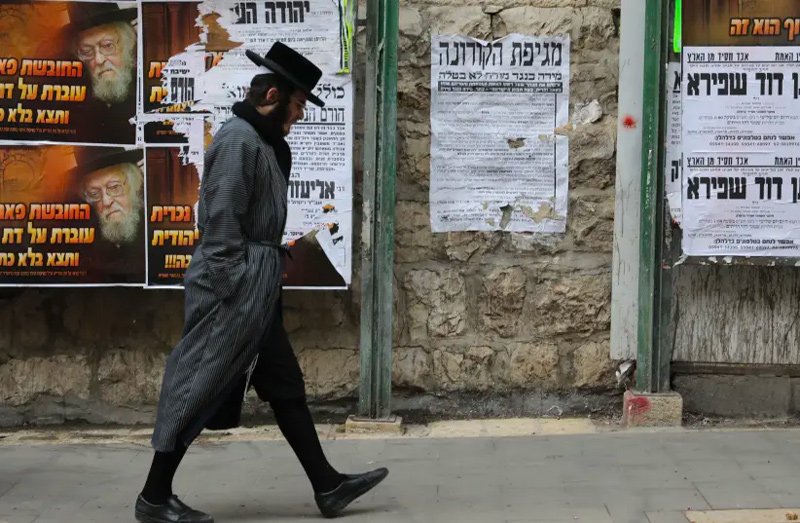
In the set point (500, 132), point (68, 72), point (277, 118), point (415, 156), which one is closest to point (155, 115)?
point (68, 72)

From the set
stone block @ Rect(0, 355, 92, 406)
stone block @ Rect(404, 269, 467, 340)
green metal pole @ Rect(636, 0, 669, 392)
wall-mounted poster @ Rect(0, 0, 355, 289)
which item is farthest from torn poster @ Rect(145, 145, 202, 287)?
green metal pole @ Rect(636, 0, 669, 392)

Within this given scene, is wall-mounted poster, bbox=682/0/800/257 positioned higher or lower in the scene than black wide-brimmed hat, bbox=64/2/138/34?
lower

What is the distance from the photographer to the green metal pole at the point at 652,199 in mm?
5758

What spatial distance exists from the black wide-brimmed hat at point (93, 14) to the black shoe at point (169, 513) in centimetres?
283

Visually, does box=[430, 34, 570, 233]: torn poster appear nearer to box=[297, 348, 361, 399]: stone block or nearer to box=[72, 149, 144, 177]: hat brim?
box=[297, 348, 361, 399]: stone block

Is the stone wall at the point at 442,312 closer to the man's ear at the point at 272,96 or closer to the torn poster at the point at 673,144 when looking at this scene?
the torn poster at the point at 673,144

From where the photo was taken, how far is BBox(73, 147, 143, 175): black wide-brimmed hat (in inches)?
233

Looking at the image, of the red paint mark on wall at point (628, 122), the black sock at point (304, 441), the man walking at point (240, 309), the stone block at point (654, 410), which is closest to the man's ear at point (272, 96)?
the man walking at point (240, 309)

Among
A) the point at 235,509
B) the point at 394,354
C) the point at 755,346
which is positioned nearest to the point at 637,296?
the point at 755,346

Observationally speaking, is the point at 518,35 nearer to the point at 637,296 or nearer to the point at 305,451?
the point at 637,296

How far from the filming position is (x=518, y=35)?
6.05 metres

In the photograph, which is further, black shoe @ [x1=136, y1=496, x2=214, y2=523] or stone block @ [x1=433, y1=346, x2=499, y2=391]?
stone block @ [x1=433, y1=346, x2=499, y2=391]

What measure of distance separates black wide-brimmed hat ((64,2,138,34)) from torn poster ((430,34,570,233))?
1.76 meters

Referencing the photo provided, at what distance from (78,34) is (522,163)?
262 cm
